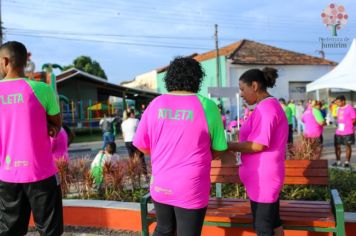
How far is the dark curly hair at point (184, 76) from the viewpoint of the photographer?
3004 mm

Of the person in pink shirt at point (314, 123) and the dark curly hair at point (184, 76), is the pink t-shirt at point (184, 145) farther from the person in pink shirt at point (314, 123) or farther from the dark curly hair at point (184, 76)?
the person in pink shirt at point (314, 123)

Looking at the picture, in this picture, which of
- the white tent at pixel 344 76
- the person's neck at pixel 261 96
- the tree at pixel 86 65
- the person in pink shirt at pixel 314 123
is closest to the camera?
the person's neck at pixel 261 96

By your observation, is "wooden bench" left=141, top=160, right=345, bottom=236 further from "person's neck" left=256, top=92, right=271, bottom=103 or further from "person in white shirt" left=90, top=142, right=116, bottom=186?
"person in white shirt" left=90, top=142, right=116, bottom=186

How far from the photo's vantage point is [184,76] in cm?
300

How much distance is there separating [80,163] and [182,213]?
144 inches

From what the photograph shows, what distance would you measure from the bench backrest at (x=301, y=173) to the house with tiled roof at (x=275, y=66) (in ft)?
93.3

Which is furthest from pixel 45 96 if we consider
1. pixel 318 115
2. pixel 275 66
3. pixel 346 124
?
pixel 275 66

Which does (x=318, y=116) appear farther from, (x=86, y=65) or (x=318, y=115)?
A: (x=86, y=65)

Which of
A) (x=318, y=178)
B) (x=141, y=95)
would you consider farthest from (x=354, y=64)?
(x=141, y=95)

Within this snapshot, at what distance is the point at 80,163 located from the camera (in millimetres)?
6270

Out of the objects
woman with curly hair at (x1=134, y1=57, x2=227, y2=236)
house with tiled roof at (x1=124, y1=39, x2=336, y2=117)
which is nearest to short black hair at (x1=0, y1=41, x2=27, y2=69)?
woman with curly hair at (x1=134, y1=57, x2=227, y2=236)

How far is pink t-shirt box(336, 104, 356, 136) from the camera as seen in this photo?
32.0ft

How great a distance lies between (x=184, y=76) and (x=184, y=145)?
488 millimetres

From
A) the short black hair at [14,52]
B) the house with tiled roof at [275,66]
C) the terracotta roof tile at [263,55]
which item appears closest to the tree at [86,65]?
the terracotta roof tile at [263,55]
